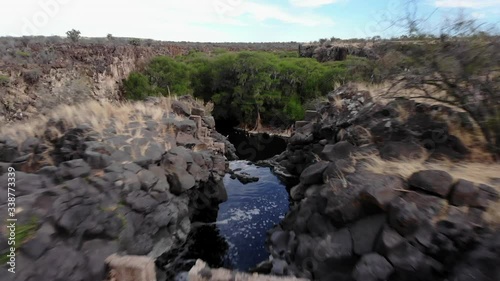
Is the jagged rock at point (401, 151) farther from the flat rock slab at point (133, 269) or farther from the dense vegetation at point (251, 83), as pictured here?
the dense vegetation at point (251, 83)

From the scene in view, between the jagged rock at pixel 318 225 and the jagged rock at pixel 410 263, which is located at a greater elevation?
the jagged rock at pixel 410 263

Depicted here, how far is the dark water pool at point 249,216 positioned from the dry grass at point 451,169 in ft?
16.7


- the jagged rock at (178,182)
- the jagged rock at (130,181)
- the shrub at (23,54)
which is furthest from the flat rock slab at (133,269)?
the shrub at (23,54)

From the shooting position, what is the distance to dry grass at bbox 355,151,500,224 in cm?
591

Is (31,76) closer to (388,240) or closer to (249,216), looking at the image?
(249,216)

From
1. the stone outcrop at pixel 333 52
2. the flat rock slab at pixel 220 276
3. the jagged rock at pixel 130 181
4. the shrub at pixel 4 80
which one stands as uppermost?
the stone outcrop at pixel 333 52

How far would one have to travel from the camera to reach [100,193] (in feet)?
26.5

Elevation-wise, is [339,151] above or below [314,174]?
above

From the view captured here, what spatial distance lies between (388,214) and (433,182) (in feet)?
3.74

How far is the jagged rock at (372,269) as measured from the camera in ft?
20.1

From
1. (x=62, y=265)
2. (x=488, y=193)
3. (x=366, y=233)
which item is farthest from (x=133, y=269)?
(x=488, y=193)

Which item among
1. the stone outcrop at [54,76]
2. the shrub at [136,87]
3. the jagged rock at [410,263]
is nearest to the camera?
the jagged rock at [410,263]

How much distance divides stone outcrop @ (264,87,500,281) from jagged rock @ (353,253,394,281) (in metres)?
0.02

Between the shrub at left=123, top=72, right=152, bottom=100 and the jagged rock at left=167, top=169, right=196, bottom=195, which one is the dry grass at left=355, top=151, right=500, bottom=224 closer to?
the jagged rock at left=167, top=169, right=196, bottom=195
